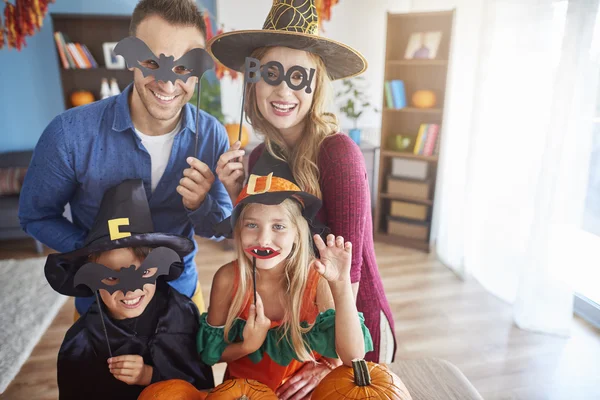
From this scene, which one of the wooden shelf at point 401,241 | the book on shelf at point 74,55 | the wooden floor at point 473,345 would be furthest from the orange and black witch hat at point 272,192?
the book on shelf at point 74,55

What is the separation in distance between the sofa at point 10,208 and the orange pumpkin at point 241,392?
303cm

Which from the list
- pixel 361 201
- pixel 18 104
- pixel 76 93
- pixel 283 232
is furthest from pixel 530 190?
pixel 18 104

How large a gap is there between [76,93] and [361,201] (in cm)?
327

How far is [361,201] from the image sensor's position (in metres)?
0.94

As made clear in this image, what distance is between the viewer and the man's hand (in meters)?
0.93

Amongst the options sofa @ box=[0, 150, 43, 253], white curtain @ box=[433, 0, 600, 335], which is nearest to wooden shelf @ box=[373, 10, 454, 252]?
white curtain @ box=[433, 0, 600, 335]

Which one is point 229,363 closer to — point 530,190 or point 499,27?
point 530,190

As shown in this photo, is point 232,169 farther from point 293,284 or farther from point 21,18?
point 21,18

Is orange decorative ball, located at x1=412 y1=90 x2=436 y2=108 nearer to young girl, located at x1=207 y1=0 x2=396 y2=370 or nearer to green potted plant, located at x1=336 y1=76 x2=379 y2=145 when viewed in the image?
green potted plant, located at x1=336 y1=76 x2=379 y2=145

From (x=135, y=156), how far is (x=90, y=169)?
0.11 metres

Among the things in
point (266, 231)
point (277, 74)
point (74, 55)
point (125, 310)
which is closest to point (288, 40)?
point (277, 74)

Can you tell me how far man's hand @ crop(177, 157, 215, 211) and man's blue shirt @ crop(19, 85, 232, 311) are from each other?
3 centimetres

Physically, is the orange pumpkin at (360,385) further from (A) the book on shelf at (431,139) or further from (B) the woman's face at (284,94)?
(A) the book on shelf at (431,139)

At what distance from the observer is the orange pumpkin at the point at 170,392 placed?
78 cm
